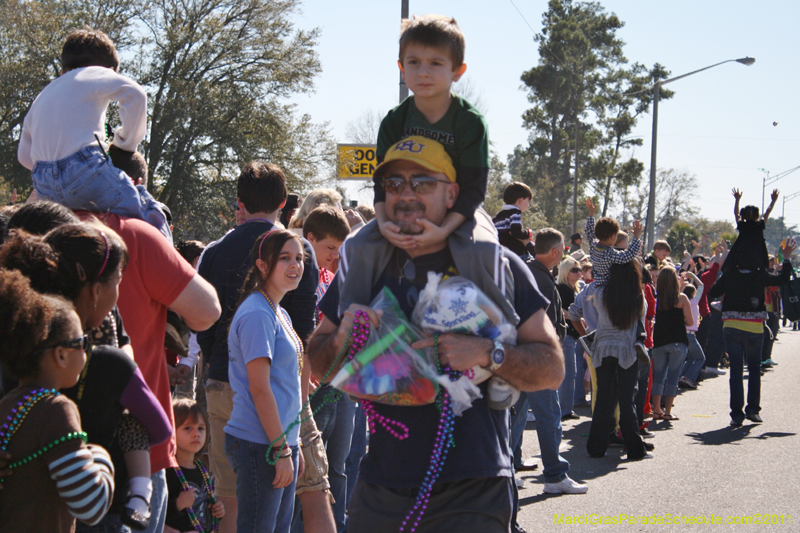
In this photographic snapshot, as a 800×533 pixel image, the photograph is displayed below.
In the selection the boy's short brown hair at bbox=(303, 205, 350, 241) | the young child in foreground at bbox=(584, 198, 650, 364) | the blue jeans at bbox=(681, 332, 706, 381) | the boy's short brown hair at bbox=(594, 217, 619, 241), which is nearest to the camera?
the boy's short brown hair at bbox=(303, 205, 350, 241)

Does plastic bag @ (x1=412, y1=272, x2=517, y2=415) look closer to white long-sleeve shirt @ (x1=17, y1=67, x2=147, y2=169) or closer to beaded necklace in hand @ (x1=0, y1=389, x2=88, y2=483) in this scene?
beaded necklace in hand @ (x1=0, y1=389, x2=88, y2=483)

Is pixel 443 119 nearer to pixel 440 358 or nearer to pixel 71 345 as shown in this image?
pixel 440 358

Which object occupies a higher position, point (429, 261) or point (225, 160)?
point (225, 160)

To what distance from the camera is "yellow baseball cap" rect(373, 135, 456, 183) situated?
2.47 m

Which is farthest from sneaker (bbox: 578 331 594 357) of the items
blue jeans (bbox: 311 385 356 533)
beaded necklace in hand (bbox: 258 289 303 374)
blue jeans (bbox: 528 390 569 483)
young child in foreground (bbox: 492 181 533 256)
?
beaded necklace in hand (bbox: 258 289 303 374)

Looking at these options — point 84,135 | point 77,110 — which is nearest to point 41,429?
point 84,135

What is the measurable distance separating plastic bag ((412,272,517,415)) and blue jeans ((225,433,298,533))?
4.94 ft

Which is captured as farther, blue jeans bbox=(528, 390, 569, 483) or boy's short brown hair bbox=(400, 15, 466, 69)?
blue jeans bbox=(528, 390, 569, 483)

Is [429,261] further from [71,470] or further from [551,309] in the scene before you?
[551,309]

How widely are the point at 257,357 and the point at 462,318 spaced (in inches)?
58.5

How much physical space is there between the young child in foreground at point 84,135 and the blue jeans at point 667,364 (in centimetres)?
818

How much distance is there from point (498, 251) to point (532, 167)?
169 ft

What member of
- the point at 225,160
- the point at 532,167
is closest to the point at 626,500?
the point at 225,160

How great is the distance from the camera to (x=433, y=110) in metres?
2.66
